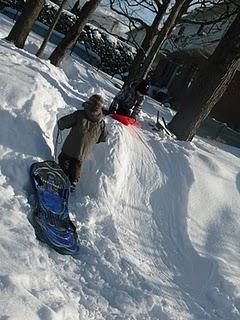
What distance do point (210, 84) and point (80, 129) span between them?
13.0 ft

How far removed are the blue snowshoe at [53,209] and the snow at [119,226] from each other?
11cm

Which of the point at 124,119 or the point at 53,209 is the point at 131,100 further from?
the point at 53,209

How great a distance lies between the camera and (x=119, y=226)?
6328 millimetres

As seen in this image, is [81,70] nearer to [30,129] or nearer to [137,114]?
[137,114]

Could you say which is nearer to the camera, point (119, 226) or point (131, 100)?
point (119, 226)

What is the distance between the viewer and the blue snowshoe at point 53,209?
5145 millimetres

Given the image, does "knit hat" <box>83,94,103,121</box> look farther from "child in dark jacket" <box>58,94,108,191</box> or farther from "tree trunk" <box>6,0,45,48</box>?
"tree trunk" <box>6,0,45,48</box>

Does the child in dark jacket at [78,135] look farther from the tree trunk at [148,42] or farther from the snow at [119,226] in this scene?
the tree trunk at [148,42]

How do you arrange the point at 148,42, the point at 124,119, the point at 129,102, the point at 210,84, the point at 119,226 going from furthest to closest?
the point at 148,42 < the point at 210,84 < the point at 129,102 < the point at 124,119 < the point at 119,226

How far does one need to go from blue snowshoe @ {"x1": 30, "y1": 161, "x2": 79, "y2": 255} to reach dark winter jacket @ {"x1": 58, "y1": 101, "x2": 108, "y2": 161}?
1.28 feet

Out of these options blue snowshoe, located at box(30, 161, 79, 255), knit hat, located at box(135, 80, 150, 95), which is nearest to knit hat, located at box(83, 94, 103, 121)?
blue snowshoe, located at box(30, 161, 79, 255)

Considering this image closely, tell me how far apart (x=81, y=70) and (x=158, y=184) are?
9.95 meters

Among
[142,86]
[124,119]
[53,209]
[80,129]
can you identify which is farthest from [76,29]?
[53,209]

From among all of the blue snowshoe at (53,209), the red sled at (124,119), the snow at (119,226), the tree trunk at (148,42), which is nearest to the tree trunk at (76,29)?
the tree trunk at (148,42)
